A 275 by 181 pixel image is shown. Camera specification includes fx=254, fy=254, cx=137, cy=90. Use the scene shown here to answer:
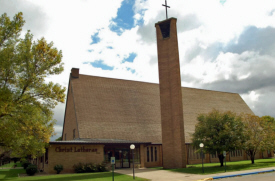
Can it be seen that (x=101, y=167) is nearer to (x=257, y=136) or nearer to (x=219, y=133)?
(x=219, y=133)

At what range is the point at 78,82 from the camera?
41938 mm

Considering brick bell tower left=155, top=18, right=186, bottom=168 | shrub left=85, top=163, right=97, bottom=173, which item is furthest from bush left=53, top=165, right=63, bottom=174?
brick bell tower left=155, top=18, right=186, bottom=168

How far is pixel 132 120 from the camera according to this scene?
41062mm

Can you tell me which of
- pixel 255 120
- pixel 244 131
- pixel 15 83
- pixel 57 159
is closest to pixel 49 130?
pixel 15 83

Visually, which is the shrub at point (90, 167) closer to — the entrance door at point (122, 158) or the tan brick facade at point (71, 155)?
the tan brick facade at point (71, 155)

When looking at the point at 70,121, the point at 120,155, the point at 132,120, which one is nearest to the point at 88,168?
the point at 120,155

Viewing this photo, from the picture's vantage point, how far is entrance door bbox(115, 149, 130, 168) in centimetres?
3309

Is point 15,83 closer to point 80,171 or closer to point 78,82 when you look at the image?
point 80,171

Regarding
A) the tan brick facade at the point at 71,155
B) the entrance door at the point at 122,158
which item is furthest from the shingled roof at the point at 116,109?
the tan brick facade at the point at 71,155

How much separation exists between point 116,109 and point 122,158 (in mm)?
9897

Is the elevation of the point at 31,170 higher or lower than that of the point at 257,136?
lower

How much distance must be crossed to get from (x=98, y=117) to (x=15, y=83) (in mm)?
19444

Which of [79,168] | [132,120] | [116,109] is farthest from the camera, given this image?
[116,109]

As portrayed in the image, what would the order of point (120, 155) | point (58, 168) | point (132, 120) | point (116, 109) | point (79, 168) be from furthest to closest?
point (116, 109), point (132, 120), point (120, 155), point (79, 168), point (58, 168)
